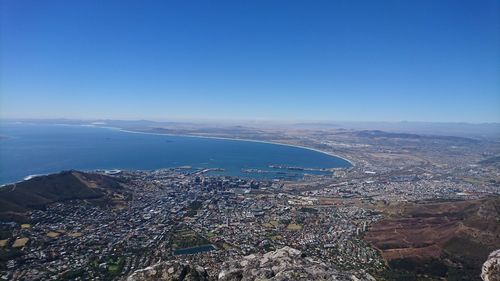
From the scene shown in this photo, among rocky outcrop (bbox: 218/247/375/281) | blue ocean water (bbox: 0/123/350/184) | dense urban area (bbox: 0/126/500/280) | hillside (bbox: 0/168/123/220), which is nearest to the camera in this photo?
rocky outcrop (bbox: 218/247/375/281)

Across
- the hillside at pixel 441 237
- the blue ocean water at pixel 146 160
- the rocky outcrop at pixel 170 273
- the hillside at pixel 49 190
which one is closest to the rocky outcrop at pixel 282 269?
the rocky outcrop at pixel 170 273

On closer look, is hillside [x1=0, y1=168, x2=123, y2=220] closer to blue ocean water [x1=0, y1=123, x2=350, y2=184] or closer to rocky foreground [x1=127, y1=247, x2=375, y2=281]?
blue ocean water [x1=0, y1=123, x2=350, y2=184]

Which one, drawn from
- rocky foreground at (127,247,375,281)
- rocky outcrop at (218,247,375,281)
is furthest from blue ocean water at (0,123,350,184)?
rocky foreground at (127,247,375,281)

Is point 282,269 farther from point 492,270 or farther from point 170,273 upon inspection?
point 492,270

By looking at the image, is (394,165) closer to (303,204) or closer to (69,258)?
(303,204)

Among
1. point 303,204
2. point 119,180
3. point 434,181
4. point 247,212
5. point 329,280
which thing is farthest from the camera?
point 434,181

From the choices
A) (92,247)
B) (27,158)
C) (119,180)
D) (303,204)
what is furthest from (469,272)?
(27,158)

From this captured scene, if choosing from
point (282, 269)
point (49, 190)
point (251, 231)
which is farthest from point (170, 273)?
point (49, 190)
